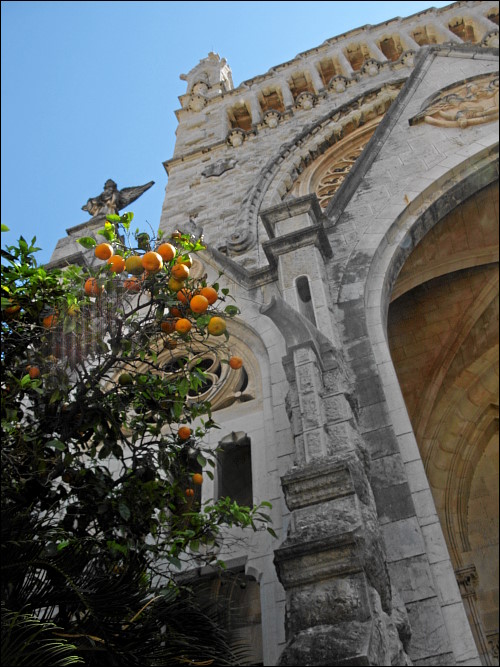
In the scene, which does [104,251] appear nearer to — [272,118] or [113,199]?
[113,199]

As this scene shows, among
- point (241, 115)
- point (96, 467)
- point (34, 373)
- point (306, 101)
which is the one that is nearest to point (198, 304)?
point (34, 373)

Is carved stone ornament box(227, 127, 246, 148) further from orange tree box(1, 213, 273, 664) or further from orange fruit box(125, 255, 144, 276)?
orange fruit box(125, 255, 144, 276)

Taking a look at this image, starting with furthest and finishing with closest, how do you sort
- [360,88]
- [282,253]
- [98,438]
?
[360,88] → [282,253] → [98,438]

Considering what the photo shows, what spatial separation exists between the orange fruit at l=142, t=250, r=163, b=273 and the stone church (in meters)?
1.67

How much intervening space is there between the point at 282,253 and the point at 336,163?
8.08m

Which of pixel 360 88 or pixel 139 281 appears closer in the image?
pixel 139 281

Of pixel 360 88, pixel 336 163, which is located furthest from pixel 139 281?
pixel 360 88

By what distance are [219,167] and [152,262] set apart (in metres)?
10.7

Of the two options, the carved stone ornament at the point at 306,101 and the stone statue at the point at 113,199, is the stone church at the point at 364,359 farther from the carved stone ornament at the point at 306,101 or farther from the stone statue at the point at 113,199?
the stone statue at the point at 113,199

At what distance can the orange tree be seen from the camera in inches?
151

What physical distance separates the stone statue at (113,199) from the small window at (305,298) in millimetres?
6507

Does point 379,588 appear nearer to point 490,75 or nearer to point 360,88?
point 490,75

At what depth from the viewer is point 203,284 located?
5078 millimetres

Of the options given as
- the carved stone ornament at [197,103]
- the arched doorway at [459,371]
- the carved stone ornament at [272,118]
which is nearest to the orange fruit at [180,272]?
the arched doorway at [459,371]
